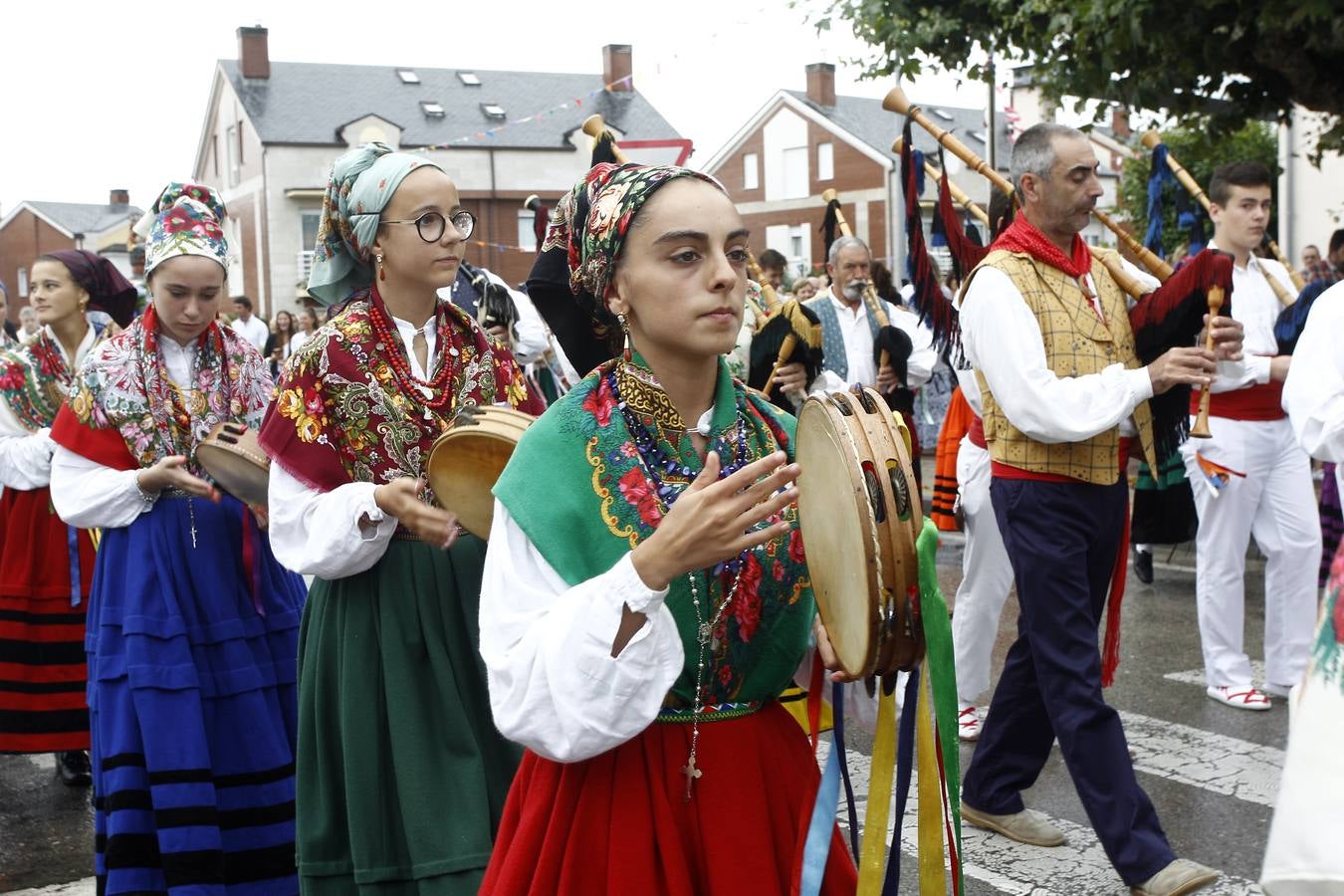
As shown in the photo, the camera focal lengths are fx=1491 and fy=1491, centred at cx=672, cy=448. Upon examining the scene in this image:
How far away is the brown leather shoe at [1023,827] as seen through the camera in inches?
189

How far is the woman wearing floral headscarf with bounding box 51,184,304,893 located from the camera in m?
4.26

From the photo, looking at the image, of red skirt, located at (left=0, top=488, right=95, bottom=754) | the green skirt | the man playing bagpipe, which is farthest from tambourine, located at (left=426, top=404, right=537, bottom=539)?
red skirt, located at (left=0, top=488, right=95, bottom=754)

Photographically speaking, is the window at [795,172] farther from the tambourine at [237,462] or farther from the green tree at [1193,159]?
the tambourine at [237,462]

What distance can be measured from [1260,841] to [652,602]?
11.2 ft

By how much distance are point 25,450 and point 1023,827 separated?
160 inches

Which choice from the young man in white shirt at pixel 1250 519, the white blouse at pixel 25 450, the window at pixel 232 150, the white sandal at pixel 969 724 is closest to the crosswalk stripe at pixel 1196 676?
the young man in white shirt at pixel 1250 519

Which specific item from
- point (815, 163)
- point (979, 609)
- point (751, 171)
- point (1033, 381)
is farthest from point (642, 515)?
point (751, 171)

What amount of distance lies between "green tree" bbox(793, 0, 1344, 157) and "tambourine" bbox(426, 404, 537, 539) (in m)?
7.08

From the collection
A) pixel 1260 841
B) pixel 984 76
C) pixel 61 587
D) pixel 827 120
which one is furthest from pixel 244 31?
pixel 1260 841

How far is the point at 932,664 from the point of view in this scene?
228cm

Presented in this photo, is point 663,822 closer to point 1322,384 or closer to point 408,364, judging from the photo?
point 408,364

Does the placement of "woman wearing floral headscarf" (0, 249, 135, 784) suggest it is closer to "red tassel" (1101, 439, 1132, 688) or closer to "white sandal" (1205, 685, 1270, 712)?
"red tassel" (1101, 439, 1132, 688)

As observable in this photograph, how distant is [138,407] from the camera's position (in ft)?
15.0

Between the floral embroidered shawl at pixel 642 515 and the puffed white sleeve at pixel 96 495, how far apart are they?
2435 mm
